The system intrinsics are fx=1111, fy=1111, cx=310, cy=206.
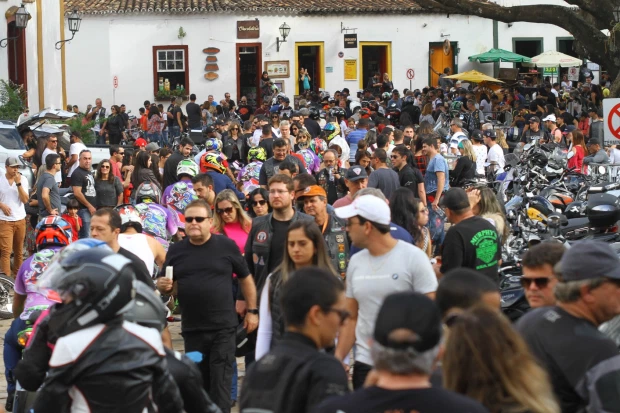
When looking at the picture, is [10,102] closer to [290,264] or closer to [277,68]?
[277,68]

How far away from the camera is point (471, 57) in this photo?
1624 inches

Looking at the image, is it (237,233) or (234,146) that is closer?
(237,233)

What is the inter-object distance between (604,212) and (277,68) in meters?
28.8

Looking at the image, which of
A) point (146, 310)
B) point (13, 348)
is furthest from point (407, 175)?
point (146, 310)

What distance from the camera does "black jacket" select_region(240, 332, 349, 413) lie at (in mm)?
4039

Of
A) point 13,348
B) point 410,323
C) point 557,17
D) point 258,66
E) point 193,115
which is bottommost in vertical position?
point 13,348

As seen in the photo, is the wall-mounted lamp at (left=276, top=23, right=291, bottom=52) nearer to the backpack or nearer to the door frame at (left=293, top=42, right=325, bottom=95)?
the door frame at (left=293, top=42, right=325, bottom=95)

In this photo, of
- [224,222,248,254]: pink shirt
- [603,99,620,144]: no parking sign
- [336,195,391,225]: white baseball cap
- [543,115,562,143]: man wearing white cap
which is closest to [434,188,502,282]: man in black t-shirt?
[336,195,391,225]: white baseball cap

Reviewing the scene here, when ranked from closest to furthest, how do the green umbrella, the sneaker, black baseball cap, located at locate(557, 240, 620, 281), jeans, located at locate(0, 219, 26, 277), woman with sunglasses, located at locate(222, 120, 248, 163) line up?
1. black baseball cap, located at locate(557, 240, 620, 281)
2. the sneaker
3. jeans, located at locate(0, 219, 26, 277)
4. woman with sunglasses, located at locate(222, 120, 248, 163)
5. the green umbrella

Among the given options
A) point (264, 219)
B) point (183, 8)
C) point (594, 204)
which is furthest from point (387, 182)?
point (183, 8)

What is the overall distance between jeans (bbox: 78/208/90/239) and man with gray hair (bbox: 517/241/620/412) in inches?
406

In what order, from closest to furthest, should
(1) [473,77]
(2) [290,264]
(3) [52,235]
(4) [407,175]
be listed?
(2) [290,264], (3) [52,235], (4) [407,175], (1) [473,77]

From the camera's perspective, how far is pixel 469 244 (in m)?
7.49

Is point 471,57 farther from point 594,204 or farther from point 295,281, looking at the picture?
point 295,281
